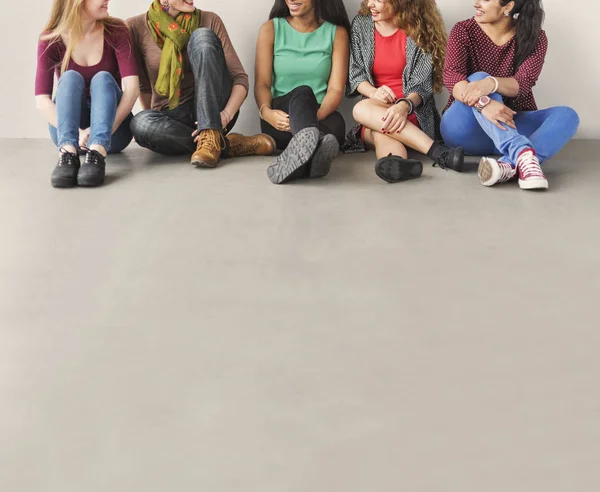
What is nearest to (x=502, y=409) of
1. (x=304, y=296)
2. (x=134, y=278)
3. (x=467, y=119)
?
(x=304, y=296)

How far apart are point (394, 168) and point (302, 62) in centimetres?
79

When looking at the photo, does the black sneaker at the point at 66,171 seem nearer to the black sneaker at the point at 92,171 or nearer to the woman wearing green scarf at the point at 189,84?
the black sneaker at the point at 92,171

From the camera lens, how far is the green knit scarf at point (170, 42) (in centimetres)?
306

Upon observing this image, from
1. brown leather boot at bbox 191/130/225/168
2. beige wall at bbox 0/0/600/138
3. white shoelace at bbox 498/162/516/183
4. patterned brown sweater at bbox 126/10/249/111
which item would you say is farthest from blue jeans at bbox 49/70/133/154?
white shoelace at bbox 498/162/516/183

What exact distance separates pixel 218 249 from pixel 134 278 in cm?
27

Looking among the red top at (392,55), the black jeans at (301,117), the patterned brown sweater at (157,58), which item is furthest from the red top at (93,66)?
the red top at (392,55)

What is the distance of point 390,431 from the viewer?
4.35 ft

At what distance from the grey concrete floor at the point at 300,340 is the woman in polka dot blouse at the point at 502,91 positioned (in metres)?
0.24

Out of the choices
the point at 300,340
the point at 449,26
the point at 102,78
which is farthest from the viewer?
the point at 449,26

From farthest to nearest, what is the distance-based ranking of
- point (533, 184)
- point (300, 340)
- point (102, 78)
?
point (102, 78) < point (533, 184) < point (300, 340)

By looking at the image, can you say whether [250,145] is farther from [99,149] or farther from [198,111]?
[99,149]

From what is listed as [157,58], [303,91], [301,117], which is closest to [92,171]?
[157,58]

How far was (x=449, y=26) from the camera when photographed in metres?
3.38

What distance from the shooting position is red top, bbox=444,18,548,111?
2922 mm
